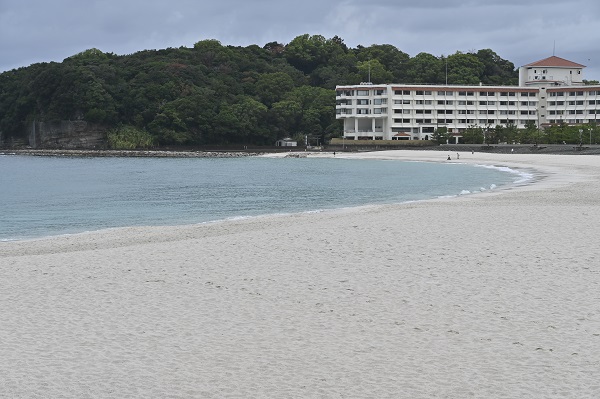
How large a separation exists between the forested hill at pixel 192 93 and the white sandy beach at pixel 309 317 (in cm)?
12175

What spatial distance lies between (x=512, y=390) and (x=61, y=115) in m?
146

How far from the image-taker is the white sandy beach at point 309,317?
7414 mm

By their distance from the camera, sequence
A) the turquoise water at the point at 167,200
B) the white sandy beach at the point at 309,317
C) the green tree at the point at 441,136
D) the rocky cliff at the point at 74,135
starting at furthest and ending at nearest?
the rocky cliff at the point at 74,135 → the green tree at the point at 441,136 → the turquoise water at the point at 167,200 → the white sandy beach at the point at 309,317

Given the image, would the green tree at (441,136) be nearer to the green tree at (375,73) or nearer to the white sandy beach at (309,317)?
the green tree at (375,73)

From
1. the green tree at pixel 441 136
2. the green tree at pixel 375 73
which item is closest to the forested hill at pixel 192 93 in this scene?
the green tree at pixel 375 73

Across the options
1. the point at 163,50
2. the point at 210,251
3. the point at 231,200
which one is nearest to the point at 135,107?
the point at 163,50

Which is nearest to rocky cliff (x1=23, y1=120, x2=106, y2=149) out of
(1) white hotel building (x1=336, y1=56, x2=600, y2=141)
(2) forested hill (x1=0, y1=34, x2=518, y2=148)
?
(2) forested hill (x1=0, y1=34, x2=518, y2=148)

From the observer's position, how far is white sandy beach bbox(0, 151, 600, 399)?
7414 millimetres

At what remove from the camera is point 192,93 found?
139375 mm

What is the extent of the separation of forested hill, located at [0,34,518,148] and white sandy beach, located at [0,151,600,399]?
121751 mm

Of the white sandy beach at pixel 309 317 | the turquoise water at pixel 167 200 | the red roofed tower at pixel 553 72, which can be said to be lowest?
the turquoise water at pixel 167 200

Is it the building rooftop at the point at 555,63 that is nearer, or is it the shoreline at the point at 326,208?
the shoreline at the point at 326,208

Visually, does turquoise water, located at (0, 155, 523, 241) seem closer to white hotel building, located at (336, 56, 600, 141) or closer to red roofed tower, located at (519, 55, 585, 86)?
white hotel building, located at (336, 56, 600, 141)

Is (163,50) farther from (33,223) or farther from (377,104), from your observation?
(33,223)
